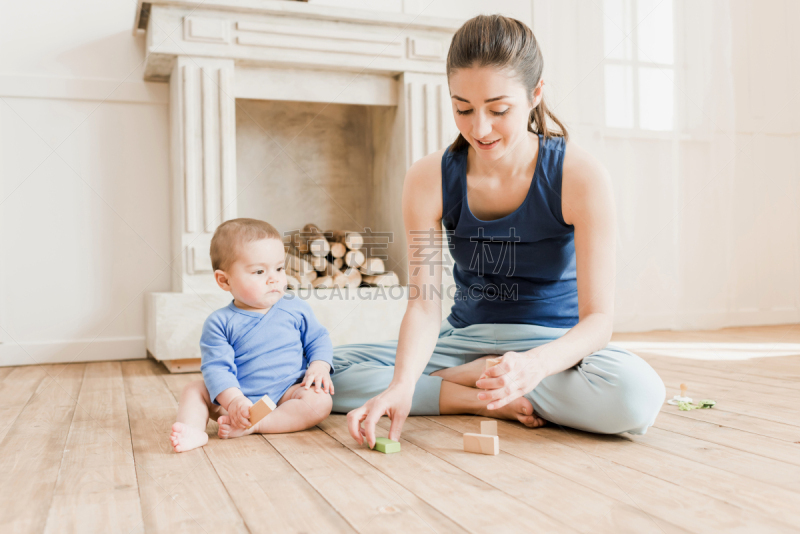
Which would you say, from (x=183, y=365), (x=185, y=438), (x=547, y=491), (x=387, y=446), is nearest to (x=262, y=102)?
(x=183, y=365)

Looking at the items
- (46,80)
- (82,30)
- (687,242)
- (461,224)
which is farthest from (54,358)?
(687,242)

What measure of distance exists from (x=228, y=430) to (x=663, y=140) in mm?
2593

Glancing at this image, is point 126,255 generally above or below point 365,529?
above

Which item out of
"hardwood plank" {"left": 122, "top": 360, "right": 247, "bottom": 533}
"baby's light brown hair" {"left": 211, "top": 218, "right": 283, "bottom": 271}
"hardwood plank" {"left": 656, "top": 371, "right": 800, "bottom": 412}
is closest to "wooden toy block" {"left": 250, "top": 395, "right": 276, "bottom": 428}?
"hardwood plank" {"left": 122, "top": 360, "right": 247, "bottom": 533}

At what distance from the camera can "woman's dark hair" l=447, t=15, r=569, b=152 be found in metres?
1.08

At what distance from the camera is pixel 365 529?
2.41 feet

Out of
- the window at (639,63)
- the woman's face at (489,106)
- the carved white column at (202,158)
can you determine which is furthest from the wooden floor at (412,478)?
the window at (639,63)

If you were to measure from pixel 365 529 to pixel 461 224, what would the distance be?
0.73 m

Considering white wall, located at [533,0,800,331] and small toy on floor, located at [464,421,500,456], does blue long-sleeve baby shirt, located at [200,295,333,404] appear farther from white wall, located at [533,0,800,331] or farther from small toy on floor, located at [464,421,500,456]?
white wall, located at [533,0,800,331]

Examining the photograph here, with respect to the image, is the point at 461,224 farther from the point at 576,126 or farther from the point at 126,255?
the point at 576,126

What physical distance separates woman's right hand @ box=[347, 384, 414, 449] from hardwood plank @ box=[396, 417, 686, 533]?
77 mm

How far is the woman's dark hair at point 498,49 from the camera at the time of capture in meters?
1.08

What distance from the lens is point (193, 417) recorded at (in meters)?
1.20

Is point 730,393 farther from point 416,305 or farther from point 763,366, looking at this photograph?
point 416,305
